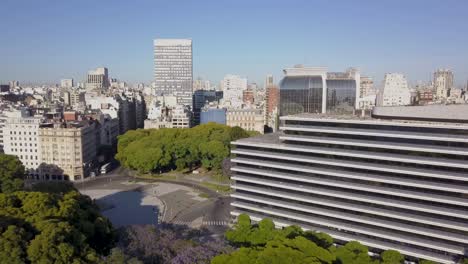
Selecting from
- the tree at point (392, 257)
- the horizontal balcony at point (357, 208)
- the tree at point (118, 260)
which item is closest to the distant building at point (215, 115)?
the horizontal balcony at point (357, 208)

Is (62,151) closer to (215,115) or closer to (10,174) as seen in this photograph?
(10,174)

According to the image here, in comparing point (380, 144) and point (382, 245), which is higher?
point (380, 144)

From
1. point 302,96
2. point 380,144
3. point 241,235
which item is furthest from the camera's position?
point 302,96

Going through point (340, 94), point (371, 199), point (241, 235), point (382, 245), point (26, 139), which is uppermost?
point (340, 94)

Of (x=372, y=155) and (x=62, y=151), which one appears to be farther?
(x=62, y=151)

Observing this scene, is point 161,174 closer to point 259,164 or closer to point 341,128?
point 259,164

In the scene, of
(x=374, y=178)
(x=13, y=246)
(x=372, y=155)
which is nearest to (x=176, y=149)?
(x=372, y=155)

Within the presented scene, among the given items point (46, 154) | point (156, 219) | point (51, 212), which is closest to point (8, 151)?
point (46, 154)
